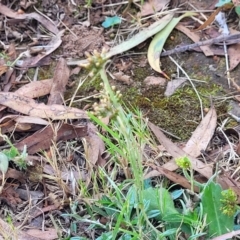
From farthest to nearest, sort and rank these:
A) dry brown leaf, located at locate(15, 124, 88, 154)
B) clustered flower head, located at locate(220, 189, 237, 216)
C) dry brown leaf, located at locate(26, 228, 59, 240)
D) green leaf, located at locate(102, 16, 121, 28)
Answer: green leaf, located at locate(102, 16, 121, 28), dry brown leaf, located at locate(15, 124, 88, 154), dry brown leaf, located at locate(26, 228, 59, 240), clustered flower head, located at locate(220, 189, 237, 216)

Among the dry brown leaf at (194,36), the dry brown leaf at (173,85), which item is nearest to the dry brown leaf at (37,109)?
the dry brown leaf at (173,85)


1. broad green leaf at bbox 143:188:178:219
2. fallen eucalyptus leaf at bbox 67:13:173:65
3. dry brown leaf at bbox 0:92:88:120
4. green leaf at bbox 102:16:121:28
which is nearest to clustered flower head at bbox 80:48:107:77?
broad green leaf at bbox 143:188:178:219

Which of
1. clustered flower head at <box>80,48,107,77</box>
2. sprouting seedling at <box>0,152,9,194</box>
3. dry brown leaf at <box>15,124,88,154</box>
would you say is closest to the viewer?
clustered flower head at <box>80,48,107,77</box>

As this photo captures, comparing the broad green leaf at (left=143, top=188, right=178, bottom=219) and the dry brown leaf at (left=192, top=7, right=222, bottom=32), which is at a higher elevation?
the dry brown leaf at (left=192, top=7, right=222, bottom=32)

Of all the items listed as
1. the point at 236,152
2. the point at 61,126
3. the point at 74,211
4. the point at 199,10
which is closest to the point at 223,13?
the point at 199,10

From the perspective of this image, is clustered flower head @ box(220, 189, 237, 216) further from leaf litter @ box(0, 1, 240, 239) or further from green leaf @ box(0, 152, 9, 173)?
green leaf @ box(0, 152, 9, 173)

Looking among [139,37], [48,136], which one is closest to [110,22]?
[139,37]

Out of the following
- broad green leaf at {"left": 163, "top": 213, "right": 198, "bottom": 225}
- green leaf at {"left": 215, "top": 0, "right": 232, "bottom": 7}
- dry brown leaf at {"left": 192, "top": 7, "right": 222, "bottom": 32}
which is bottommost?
broad green leaf at {"left": 163, "top": 213, "right": 198, "bottom": 225}

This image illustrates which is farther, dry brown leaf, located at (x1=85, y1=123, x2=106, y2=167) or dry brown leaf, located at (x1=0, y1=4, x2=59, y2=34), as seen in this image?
→ dry brown leaf, located at (x1=0, y1=4, x2=59, y2=34)

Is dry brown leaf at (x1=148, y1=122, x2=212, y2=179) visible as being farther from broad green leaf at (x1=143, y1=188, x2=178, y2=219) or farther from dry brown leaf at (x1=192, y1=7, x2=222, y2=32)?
dry brown leaf at (x1=192, y1=7, x2=222, y2=32)
